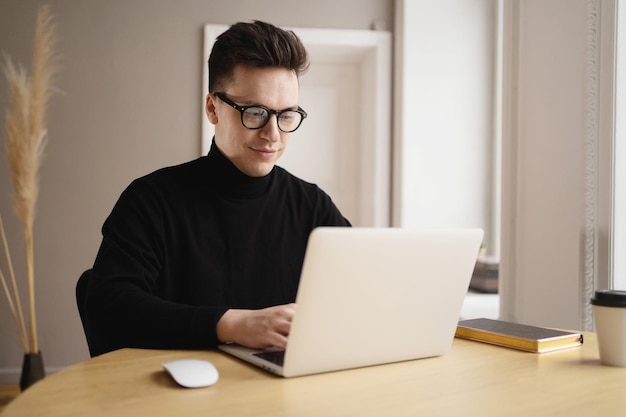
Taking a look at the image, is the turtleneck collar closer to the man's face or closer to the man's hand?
the man's face

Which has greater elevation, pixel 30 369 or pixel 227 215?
pixel 227 215

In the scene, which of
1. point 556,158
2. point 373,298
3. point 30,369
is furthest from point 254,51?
point 556,158

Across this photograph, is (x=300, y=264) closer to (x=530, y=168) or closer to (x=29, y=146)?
(x=29, y=146)

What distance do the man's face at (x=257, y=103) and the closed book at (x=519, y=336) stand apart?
592 mm

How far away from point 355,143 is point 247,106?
8.09 feet

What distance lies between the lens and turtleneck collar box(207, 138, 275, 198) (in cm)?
154

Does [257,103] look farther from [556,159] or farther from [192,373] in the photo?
[556,159]

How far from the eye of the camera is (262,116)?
1417 mm

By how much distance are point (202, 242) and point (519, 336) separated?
757mm

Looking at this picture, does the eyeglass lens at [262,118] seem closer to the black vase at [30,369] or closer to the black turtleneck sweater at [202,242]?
the black turtleneck sweater at [202,242]

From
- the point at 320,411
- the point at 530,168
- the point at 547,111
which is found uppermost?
the point at 547,111

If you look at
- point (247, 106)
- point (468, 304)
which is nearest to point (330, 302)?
point (247, 106)

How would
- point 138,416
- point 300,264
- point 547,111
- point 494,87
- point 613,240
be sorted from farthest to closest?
point 494,87 → point 547,111 → point 613,240 → point 300,264 → point 138,416

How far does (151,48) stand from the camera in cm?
344
